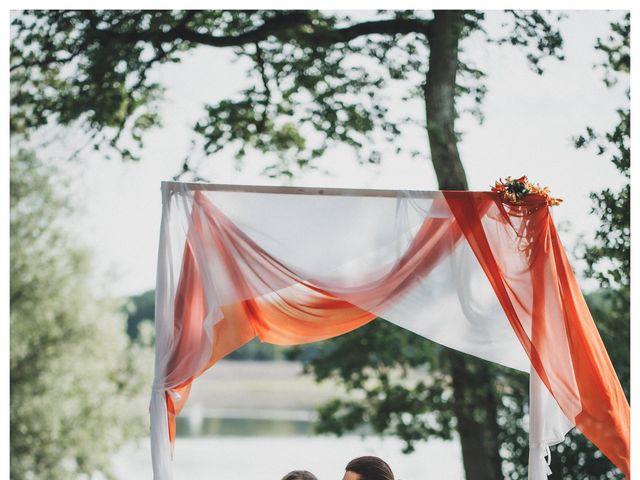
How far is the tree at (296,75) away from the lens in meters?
6.11

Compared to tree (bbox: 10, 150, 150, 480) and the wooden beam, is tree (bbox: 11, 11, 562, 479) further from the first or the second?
Result: tree (bbox: 10, 150, 150, 480)

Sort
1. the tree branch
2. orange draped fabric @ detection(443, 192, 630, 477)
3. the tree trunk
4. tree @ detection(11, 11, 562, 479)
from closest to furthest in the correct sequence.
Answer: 1. orange draped fabric @ detection(443, 192, 630, 477)
2. the tree trunk
3. tree @ detection(11, 11, 562, 479)
4. the tree branch

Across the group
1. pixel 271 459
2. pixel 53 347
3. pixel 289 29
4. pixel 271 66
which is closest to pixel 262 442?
pixel 271 459

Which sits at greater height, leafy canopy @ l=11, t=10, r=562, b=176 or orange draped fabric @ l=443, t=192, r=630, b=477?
leafy canopy @ l=11, t=10, r=562, b=176

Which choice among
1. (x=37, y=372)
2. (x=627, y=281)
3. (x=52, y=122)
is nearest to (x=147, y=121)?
(x=52, y=122)

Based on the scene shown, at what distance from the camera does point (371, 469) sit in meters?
3.70

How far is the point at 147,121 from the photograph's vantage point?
22.6 ft

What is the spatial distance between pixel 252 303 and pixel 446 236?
40.3 inches

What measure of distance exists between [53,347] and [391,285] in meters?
7.60

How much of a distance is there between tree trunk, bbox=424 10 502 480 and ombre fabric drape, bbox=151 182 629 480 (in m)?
1.86


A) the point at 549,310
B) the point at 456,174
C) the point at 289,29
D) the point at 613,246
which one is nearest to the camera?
the point at 549,310

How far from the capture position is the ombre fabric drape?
3818 millimetres

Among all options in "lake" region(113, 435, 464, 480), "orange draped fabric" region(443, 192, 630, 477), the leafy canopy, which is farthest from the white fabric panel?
"lake" region(113, 435, 464, 480)

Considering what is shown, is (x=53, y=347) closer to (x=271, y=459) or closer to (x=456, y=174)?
(x=271, y=459)
